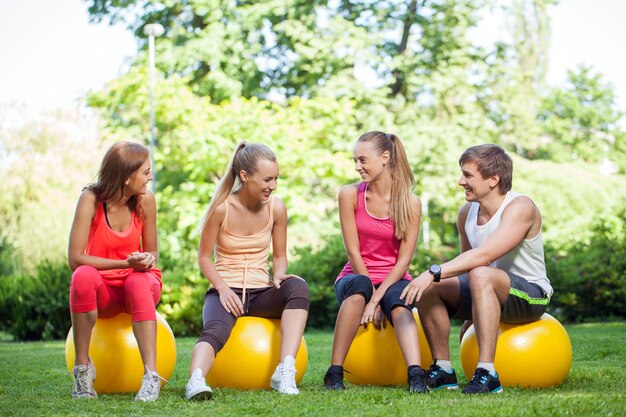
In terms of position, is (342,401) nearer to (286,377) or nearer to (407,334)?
(286,377)

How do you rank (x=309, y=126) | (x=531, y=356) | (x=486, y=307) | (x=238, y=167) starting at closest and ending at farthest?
(x=486, y=307) → (x=531, y=356) → (x=238, y=167) → (x=309, y=126)

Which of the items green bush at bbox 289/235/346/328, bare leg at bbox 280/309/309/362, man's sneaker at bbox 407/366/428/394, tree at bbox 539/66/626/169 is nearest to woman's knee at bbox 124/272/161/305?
bare leg at bbox 280/309/309/362

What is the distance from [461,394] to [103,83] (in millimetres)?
16098

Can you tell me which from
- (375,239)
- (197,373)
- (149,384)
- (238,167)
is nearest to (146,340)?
(149,384)

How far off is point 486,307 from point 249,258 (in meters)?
1.71

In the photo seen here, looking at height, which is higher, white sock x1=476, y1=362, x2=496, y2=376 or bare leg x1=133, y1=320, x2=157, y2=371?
bare leg x1=133, y1=320, x2=157, y2=371

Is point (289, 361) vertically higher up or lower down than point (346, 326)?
lower down

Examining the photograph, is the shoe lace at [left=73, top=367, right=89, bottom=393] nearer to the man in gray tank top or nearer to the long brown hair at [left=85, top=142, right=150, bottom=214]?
the long brown hair at [left=85, top=142, right=150, bottom=214]

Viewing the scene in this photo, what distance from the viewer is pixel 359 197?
609 cm

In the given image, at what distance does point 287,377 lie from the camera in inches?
206

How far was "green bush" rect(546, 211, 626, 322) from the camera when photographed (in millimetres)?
12242

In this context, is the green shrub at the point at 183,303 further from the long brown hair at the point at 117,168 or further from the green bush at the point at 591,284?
the long brown hair at the point at 117,168

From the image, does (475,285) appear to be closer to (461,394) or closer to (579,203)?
(461,394)

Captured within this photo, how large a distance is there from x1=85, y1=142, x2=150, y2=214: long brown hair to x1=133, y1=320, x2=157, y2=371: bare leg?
0.88 m
